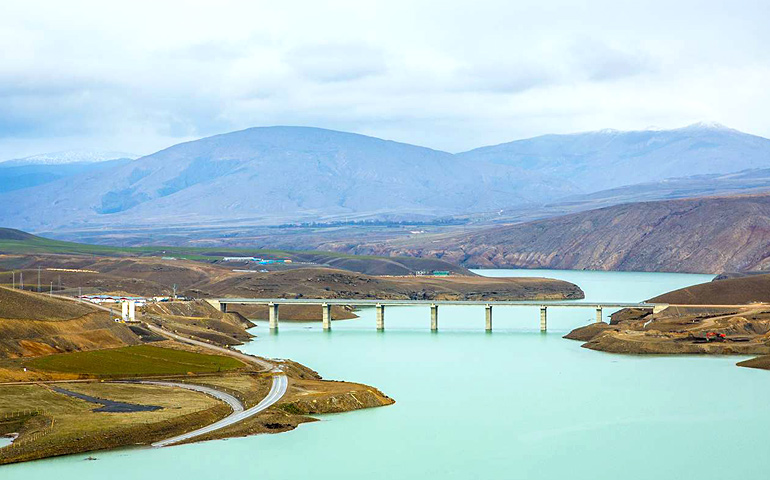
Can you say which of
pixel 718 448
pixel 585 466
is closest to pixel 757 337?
pixel 718 448

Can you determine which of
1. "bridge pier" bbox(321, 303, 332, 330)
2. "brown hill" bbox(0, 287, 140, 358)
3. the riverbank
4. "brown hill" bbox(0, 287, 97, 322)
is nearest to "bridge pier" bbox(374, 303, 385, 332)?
"bridge pier" bbox(321, 303, 332, 330)

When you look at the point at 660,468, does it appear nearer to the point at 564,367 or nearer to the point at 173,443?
the point at 173,443

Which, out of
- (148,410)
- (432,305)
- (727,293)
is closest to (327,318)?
(432,305)

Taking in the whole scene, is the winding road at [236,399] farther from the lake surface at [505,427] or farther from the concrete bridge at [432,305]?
the concrete bridge at [432,305]

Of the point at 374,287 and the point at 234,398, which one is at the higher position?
the point at 374,287

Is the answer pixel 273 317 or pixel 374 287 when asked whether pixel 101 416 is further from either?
pixel 374 287

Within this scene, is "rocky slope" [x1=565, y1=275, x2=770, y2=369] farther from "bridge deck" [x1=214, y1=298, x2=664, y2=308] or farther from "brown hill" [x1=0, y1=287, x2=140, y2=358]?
"brown hill" [x1=0, y1=287, x2=140, y2=358]

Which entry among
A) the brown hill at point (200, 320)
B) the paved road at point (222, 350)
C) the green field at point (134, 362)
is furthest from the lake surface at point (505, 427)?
the green field at point (134, 362)
